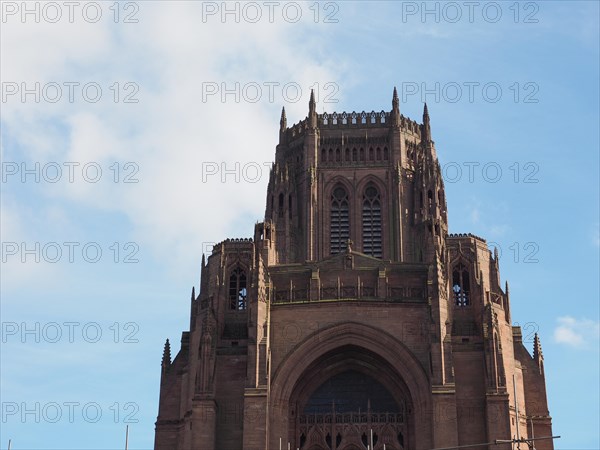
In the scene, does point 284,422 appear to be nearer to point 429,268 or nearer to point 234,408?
point 234,408

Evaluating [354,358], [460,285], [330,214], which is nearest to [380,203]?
[330,214]

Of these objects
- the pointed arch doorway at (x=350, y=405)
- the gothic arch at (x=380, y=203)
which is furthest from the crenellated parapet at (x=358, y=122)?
the pointed arch doorway at (x=350, y=405)

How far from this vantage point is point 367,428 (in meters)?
59.4

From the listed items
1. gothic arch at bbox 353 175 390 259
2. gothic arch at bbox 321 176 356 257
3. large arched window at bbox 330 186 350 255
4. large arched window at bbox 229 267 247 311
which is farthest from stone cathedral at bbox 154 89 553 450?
large arched window at bbox 330 186 350 255

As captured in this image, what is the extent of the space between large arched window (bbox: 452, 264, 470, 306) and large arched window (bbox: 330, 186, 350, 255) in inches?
546

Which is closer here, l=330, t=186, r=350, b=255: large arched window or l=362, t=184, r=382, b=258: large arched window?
l=362, t=184, r=382, b=258: large arched window

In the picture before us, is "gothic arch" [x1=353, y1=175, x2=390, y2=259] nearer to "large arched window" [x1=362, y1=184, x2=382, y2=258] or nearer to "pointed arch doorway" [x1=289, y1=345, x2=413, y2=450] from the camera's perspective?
"large arched window" [x1=362, y1=184, x2=382, y2=258]

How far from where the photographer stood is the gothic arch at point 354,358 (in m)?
58.2

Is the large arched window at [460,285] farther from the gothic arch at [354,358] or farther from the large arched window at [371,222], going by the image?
the large arched window at [371,222]

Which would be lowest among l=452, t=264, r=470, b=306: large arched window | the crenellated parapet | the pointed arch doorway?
the pointed arch doorway

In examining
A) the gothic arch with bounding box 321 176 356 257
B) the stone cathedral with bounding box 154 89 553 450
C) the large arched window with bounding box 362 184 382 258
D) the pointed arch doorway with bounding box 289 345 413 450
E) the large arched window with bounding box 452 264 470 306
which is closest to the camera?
the stone cathedral with bounding box 154 89 553 450

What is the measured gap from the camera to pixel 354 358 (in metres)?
61.5

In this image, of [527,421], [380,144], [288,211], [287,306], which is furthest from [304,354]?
[380,144]

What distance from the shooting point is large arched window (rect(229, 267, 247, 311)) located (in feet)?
210
